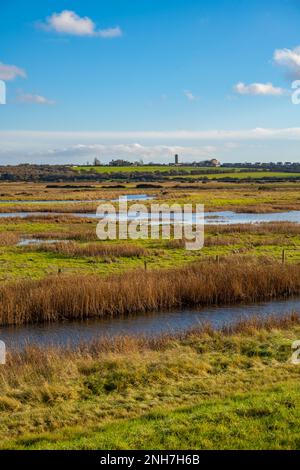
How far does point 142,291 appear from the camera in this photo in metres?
23.2

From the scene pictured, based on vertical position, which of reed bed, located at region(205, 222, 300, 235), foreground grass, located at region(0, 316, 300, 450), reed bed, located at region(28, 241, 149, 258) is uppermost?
reed bed, located at region(205, 222, 300, 235)

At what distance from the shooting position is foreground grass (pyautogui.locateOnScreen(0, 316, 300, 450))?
352 inches

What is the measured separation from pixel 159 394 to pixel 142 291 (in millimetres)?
11387

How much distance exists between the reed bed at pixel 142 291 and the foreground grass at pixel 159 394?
549cm

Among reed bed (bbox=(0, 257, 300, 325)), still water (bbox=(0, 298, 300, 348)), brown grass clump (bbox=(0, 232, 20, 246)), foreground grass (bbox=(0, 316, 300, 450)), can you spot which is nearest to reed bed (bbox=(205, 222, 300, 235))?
Answer: brown grass clump (bbox=(0, 232, 20, 246))

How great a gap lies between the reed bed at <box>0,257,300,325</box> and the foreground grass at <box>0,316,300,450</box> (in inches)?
216

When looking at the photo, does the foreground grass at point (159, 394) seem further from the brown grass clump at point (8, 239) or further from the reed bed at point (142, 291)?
the brown grass clump at point (8, 239)

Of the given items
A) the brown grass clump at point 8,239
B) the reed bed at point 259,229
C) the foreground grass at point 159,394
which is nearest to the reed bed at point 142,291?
the foreground grass at point 159,394

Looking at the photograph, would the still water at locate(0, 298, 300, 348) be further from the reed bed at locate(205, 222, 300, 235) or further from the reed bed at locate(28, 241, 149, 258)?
the reed bed at locate(205, 222, 300, 235)

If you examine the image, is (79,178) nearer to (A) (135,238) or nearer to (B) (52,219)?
(B) (52,219)

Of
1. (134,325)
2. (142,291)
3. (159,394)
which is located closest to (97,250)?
(142,291)

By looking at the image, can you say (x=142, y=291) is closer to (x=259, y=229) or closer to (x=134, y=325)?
(x=134, y=325)

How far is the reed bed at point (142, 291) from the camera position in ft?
70.0
